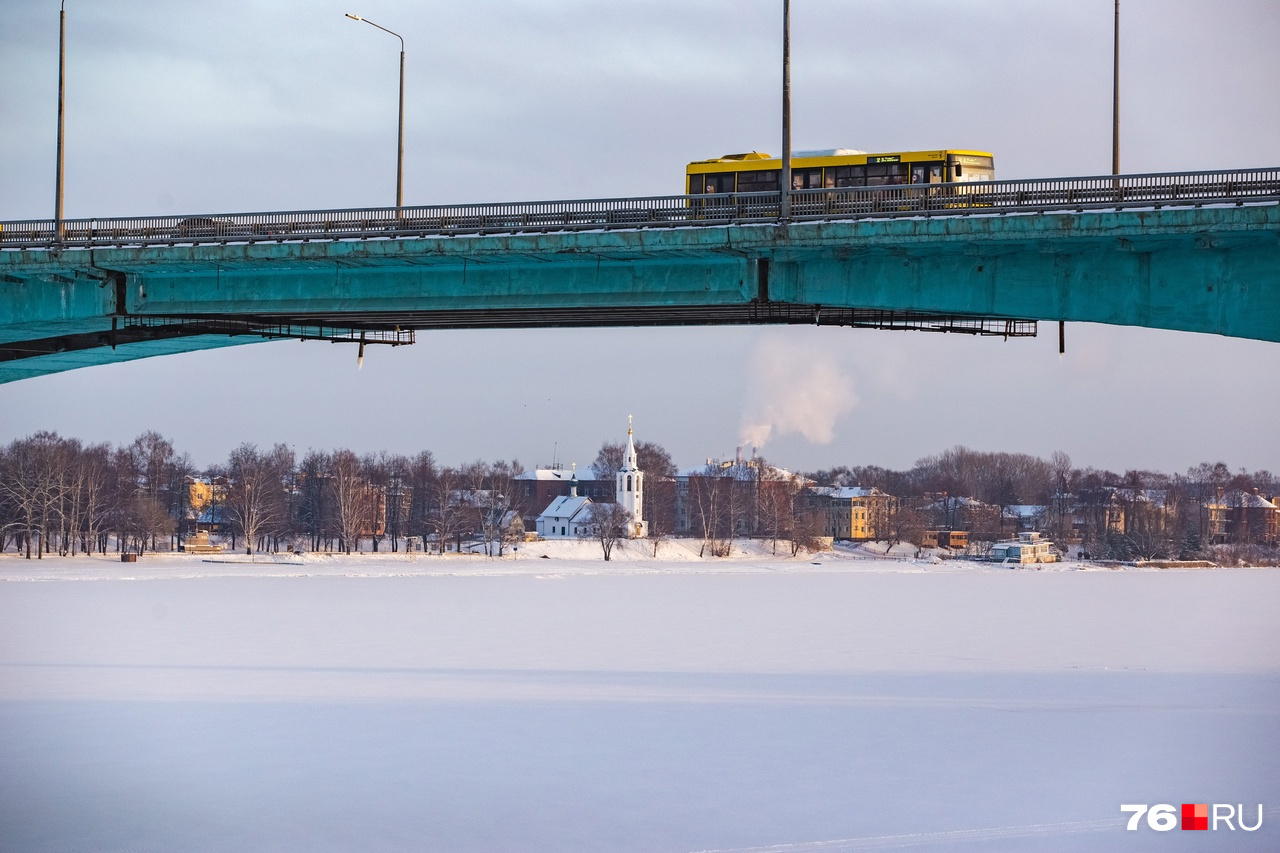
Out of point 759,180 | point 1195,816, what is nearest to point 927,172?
point 759,180

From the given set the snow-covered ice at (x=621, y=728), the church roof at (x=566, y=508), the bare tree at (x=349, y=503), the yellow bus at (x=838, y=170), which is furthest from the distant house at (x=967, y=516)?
the yellow bus at (x=838, y=170)

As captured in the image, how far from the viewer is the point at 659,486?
536 ft

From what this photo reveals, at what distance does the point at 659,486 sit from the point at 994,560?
51219 mm

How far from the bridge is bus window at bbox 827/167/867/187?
1213 mm

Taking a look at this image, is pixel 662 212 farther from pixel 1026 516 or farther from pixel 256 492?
pixel 1026 516

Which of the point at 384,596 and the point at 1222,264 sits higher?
the point at 1222,264

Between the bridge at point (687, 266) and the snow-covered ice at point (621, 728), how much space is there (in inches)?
345

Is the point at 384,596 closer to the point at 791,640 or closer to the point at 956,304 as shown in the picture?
the point at 791,640

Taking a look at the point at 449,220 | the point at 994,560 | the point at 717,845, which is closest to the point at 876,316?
the point at 449,220

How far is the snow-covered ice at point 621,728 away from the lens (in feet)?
57.3

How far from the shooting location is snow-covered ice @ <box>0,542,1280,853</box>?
17.5 m

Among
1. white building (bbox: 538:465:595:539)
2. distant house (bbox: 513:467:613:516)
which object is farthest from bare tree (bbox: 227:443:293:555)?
distant house (bbox: 513:467:613:516)

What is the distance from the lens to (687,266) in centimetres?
3606

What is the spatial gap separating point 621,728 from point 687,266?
1554cm
